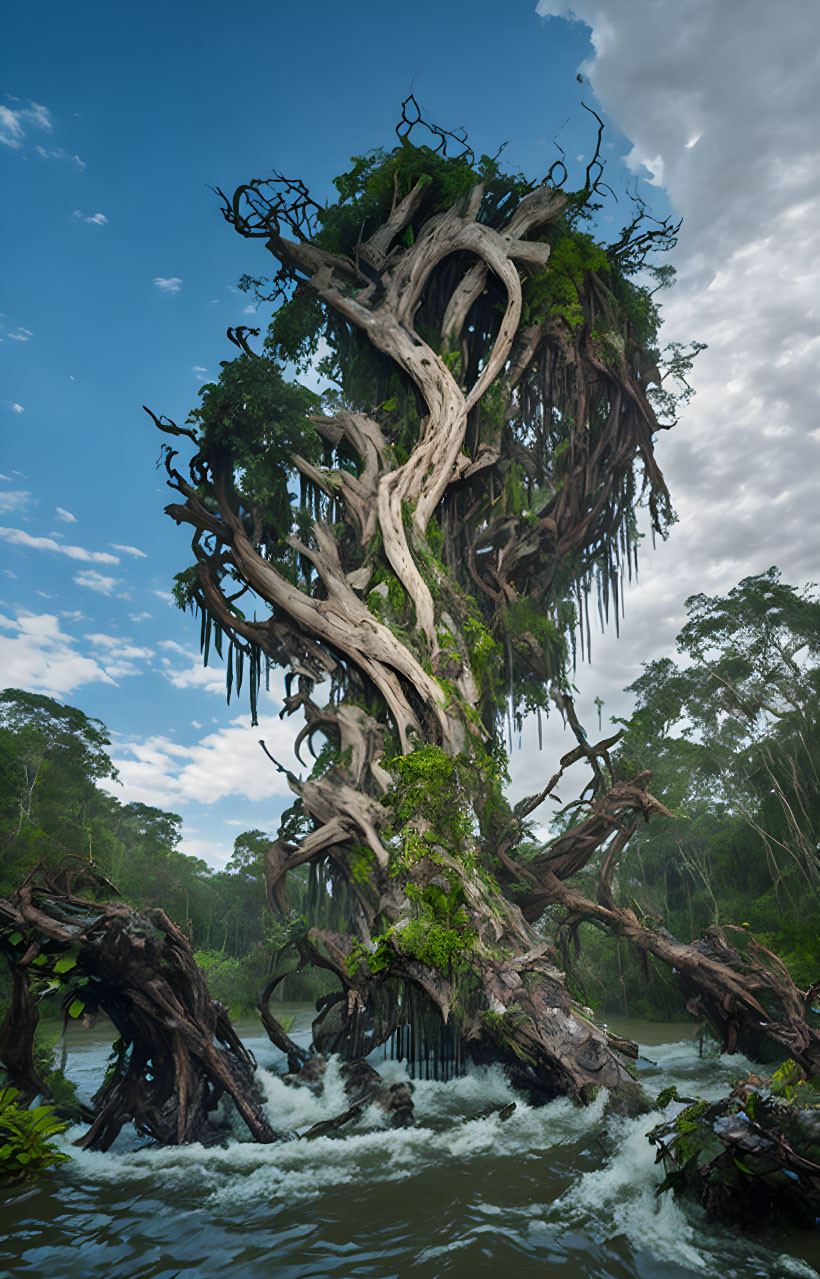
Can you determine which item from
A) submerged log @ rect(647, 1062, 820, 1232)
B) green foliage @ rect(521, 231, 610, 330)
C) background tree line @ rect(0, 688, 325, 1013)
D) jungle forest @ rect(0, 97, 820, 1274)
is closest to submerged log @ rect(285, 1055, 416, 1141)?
jungle forest @ rect(0, 97, 820, 1274)

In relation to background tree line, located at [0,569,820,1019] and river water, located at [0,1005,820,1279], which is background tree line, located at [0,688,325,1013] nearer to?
background tree line, located at [0,569,820,1019]

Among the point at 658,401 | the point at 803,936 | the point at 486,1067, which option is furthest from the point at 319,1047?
the point at 658,401

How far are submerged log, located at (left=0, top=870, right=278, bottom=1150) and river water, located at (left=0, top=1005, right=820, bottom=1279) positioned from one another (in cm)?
37

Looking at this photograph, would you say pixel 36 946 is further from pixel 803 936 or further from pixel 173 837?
pixel 173 837

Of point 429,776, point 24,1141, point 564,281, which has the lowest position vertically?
point 24,1141

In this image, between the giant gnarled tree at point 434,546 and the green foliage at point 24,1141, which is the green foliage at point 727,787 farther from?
the green foliage at point 24,1141

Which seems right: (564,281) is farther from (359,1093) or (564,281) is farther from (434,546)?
(359,1093)

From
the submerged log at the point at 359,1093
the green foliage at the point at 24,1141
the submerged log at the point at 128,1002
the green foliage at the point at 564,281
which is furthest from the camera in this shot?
the green foliage at the point at 564,281

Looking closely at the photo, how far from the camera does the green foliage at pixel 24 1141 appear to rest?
6.12 metres

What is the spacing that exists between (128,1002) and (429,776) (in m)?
5.29

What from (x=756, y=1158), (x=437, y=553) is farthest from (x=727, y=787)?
(x=756, y=1158)

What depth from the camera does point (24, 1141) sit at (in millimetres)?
6250

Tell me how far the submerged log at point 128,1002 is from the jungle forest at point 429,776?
0.11 feet

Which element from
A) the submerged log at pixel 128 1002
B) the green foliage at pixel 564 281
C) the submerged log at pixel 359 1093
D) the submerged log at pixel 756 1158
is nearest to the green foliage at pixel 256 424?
the green foliage at pixel 564 281
